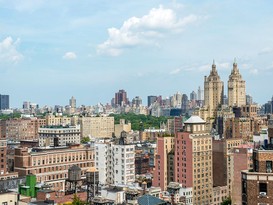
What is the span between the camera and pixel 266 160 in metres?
30.1

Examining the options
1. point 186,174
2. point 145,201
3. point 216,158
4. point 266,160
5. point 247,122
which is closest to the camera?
point 266,160

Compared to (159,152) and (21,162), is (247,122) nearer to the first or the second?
(159,152)

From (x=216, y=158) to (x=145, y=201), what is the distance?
48.8 metres

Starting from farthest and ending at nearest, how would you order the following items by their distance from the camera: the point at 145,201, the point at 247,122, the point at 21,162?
the point at 247,122 < the point at 21,162 < the point at 145,201

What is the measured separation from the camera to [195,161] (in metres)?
85.2

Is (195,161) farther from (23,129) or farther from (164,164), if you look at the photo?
(23,129)

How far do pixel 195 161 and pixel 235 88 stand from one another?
110 m

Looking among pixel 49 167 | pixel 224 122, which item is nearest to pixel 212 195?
pixel 49 167

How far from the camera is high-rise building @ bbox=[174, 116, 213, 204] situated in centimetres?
8469

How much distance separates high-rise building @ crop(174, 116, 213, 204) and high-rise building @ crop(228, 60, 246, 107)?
10440cm

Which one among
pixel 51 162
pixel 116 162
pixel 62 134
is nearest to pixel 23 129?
pixel 62 134

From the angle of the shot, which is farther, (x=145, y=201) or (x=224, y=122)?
(x=224, y=122)

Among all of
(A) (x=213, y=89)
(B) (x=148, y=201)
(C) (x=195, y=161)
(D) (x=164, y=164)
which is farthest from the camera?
(A) (x=213, y=89)

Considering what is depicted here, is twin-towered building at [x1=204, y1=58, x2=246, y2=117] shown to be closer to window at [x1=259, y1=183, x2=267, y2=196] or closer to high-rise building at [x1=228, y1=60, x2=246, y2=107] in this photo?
high-rise building at [x1=228, y1=60, x2=246, y2=107]
